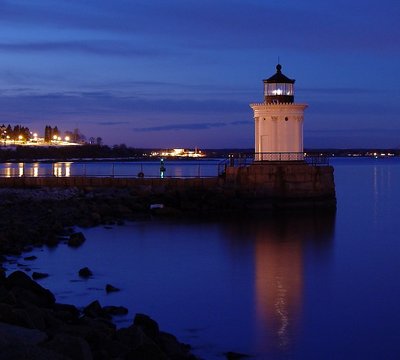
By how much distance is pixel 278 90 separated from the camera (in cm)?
2412

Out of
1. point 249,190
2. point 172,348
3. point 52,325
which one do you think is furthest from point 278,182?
point 52,325

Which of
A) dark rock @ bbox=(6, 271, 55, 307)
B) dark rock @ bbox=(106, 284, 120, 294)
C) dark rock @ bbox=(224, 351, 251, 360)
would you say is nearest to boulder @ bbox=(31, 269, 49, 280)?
dark rock @ bbox=(106, 284, 120, 294)

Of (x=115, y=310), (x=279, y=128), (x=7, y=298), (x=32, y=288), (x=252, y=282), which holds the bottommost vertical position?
(x=252, y=282)

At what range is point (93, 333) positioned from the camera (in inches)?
267

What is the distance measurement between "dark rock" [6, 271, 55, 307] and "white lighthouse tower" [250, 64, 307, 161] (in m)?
15.3

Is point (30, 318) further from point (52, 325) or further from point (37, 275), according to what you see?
point (37, 275)

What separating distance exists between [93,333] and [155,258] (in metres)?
8.64

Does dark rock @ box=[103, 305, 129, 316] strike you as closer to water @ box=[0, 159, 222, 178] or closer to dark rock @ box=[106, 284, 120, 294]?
dark rock @ box=[106, 284, 120, 294]

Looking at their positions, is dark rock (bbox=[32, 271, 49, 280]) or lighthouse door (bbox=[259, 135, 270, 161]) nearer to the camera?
dark rock (bbox=[32, 271, 49, 280])

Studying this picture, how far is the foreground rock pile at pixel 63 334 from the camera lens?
5684mm

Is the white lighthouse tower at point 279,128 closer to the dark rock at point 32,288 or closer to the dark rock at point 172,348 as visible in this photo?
the dark rock at point 32,288

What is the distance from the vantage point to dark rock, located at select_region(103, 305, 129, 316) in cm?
959

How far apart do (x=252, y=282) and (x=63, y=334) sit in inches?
275

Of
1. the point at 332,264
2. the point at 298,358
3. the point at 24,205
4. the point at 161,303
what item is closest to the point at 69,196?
the point at 24,205
